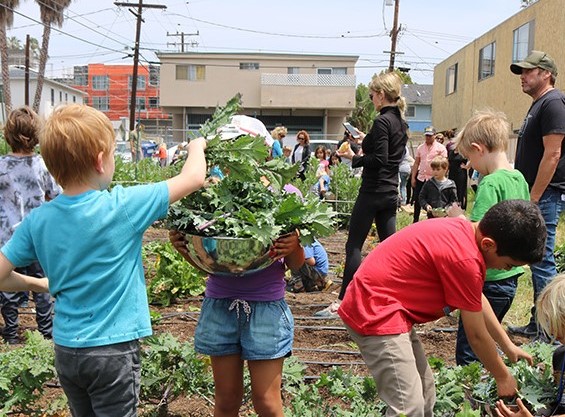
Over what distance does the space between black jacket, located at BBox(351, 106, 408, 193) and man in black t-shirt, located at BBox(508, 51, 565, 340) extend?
3.10 feet

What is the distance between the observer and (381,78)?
17.0 ft

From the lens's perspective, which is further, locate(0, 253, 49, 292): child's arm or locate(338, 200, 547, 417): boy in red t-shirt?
locate(338, 200, 547, 417): boy in red t-shirt

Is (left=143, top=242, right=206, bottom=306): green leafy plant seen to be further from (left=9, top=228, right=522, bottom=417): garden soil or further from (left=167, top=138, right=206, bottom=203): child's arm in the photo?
(left=167, top=138, right=206, bottom=203): child's arm

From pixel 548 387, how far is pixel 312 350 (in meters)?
2.23

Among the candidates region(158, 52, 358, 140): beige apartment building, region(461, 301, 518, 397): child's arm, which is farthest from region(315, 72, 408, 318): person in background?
region(158, 52, 358, 140): beige apartment building

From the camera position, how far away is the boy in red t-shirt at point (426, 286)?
2.49 meters

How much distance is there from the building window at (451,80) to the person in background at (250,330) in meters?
31.2

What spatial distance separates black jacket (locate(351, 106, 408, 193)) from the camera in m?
5.29

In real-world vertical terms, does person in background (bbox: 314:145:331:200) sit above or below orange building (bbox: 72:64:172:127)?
below

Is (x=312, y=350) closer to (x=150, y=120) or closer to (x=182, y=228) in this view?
(x=182, y=228)

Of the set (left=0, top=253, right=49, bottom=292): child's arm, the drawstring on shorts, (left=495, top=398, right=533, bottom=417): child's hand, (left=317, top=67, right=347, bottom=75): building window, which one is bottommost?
(left=495, top=398, right=533, bottom=417): child's hand

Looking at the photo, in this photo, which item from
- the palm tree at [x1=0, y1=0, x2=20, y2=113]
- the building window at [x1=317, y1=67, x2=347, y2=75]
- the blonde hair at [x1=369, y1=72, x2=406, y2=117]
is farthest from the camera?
the building window at [x1=317, y1=67, x2=347, y2=75]

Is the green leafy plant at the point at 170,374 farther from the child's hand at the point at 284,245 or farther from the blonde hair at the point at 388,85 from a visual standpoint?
the blonde hair at the point at 388,85

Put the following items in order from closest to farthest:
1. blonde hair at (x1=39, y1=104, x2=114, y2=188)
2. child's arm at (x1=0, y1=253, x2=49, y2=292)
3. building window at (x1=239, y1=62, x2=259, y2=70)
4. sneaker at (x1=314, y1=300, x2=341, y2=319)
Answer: blonde hair at (x1=39, y1=104, x2=114, y2=188)
child's arm at (x1=0, y1=253, x2=49, y2=292)
sneaker at (x1=314, y1=300, x2=341, y2=319)
building window at (x1=239, y1=62, x2=259, y2=70)
